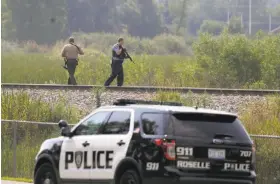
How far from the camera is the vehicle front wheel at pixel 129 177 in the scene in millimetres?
16375

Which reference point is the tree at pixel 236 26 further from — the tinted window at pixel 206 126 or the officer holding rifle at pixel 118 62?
the tinted window at pixel 206 126

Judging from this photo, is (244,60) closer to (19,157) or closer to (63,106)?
(63,106)

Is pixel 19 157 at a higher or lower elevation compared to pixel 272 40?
lower

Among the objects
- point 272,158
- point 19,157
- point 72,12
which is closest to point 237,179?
point 272,158

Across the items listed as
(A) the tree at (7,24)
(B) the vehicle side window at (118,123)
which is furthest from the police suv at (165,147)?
(A) the tree at (7,24)

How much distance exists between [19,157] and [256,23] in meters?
175

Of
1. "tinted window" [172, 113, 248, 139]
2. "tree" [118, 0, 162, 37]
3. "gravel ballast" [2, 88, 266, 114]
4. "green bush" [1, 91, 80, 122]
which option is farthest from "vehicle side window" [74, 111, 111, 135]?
"tree" [118, 0, 162, 37]

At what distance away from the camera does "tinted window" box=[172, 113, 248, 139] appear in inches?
646

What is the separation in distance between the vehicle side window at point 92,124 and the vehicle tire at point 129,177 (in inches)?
46.0

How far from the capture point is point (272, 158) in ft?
69.5

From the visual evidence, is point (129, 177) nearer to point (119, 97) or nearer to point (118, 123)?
point (118, 123)

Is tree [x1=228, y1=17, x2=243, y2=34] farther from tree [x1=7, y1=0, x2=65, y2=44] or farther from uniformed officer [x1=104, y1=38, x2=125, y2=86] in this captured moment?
uniformed officer [x1=104, y1=38, x2=125, y2=86]

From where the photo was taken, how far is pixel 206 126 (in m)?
16.6

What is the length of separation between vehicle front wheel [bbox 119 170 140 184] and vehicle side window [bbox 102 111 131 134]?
24.9 inches
